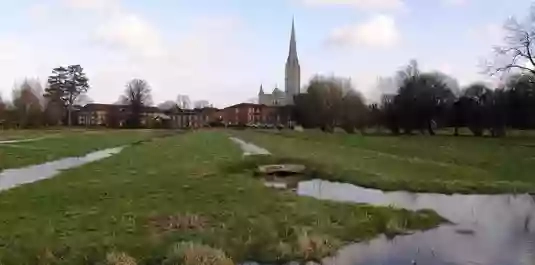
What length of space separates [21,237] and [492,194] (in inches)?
690

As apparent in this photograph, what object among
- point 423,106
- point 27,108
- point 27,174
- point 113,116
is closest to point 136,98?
point 113,116

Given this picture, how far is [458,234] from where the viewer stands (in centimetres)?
1401

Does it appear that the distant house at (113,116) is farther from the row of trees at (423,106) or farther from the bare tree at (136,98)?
the row of trees at (423,106)

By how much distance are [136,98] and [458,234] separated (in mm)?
129364

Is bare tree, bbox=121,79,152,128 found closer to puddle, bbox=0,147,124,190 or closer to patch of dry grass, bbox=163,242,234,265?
puddle, bbox=0,147,124,190

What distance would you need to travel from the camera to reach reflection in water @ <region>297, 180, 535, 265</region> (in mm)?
11438

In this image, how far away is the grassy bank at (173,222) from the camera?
10820 millimetres

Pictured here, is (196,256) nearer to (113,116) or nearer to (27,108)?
(27,108)

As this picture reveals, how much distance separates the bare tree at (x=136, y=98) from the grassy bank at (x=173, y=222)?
11219 centimetres

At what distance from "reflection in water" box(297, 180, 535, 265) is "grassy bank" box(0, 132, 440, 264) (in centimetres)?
76

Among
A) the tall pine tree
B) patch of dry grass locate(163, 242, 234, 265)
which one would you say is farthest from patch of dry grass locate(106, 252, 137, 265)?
the tall pine tree

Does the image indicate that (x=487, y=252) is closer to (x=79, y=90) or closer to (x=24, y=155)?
(x=24, y=155)

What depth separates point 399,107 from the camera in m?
91.9

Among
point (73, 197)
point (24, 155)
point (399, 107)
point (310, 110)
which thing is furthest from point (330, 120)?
point (73, 197)
